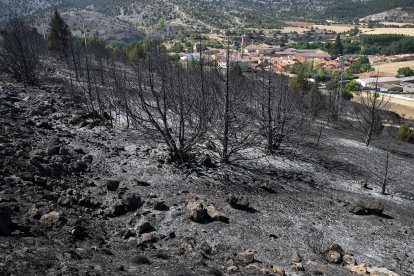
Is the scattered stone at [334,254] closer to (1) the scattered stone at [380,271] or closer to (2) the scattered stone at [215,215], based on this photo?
(1) the scattered stone at [380,271]

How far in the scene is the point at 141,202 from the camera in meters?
11.0

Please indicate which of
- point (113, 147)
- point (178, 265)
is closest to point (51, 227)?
point (178, 265)

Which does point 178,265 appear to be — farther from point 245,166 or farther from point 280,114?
point 280,114

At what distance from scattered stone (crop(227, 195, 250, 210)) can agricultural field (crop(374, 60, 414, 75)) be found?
8567 centimetres

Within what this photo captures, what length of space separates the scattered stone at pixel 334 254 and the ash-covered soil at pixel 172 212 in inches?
0.9

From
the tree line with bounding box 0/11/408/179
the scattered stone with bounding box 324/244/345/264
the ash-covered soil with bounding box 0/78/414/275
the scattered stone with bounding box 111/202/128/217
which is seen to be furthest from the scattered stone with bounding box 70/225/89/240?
the tree line with bounding box 0/11/408/179

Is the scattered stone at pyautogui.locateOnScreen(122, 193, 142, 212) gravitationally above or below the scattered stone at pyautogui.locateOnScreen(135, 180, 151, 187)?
above

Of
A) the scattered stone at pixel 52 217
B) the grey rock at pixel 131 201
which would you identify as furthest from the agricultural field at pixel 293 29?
the scattered stone at pixel 52 217

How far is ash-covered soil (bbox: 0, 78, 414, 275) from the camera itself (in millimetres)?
8039

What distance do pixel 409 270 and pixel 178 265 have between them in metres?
5.20

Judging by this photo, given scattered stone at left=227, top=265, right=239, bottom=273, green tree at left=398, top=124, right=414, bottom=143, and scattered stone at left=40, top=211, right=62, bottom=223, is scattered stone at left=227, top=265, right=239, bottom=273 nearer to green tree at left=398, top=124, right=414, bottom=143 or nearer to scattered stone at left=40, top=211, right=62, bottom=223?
scattered stone at left=40, top=211, right=62, bottom=223

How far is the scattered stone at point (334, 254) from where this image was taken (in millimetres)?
9242

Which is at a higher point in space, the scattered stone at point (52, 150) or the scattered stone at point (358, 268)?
the scattered stone at point (52, 150)

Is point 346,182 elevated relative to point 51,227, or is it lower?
lower
